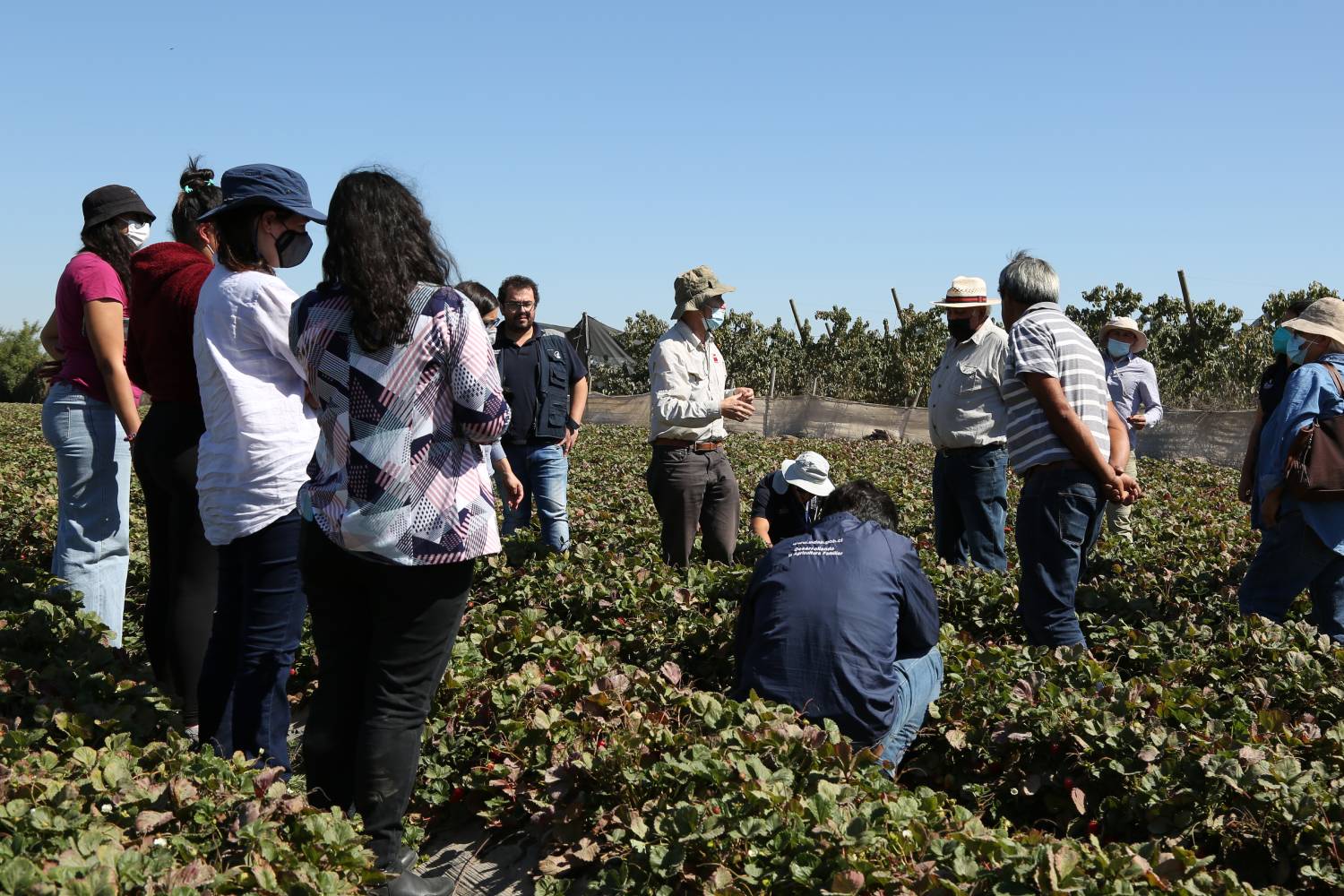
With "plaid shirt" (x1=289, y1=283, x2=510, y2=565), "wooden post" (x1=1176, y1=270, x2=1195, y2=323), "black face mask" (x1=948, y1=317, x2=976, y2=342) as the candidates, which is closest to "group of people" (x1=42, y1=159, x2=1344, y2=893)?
"plaid shirt" (x1=289, y1=283, x2=510, y2=565)

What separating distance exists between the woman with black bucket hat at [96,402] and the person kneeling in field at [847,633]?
2.30 m

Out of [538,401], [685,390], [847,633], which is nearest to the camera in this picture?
[847,633]

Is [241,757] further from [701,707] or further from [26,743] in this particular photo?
[701,707]

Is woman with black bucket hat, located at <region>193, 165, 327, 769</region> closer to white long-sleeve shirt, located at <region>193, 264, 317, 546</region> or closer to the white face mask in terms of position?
white long-sleeve shirt, located at <region>193, 264, 317, 546</region>

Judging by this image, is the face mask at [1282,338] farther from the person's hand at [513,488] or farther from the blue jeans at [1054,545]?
the person's hand at [513,488]

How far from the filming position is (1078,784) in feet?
11.2

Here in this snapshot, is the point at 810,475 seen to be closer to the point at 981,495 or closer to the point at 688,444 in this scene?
the point at 688,444

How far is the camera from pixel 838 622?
140 inches

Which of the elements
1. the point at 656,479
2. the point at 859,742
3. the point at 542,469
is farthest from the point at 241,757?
the point at 542,469

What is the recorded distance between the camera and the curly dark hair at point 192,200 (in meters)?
3.74

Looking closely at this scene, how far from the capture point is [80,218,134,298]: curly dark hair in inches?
165

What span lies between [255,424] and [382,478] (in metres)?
0.70

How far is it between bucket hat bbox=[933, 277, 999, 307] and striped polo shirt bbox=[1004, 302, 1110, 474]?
5.85 ft

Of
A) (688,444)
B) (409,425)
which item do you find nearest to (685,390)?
(688,444)
